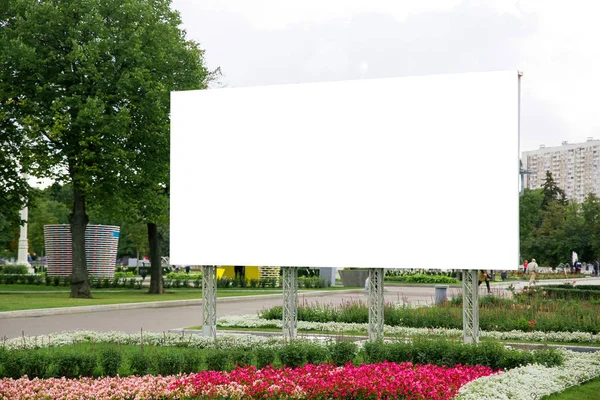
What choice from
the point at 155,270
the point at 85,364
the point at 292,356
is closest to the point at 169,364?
the point at 85,364

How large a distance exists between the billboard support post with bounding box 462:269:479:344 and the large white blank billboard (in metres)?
1.05

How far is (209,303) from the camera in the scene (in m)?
17.3

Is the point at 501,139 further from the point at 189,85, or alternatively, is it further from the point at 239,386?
the point at 189,85

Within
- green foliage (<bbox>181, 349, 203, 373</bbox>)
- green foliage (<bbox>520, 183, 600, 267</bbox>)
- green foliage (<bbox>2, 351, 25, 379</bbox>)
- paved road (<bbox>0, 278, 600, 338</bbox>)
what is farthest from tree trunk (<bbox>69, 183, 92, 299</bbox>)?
green foliage (<bbox>520, 183, 600, 267</bbox>)

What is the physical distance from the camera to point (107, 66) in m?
33.1

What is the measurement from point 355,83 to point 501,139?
294 centimetres

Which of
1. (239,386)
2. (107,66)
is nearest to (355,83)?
(239,386)

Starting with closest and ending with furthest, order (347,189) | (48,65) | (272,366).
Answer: (272,366)
(347,189)
(48,65)

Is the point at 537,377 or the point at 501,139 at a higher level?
the point at 501,139

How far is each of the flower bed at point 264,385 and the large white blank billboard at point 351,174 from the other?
3181mm

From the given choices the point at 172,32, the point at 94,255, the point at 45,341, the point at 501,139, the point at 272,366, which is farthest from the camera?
the point at 94,255

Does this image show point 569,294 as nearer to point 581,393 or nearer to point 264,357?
point 581,393

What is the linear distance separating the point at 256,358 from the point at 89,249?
128 ft

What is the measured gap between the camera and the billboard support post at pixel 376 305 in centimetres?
1540
